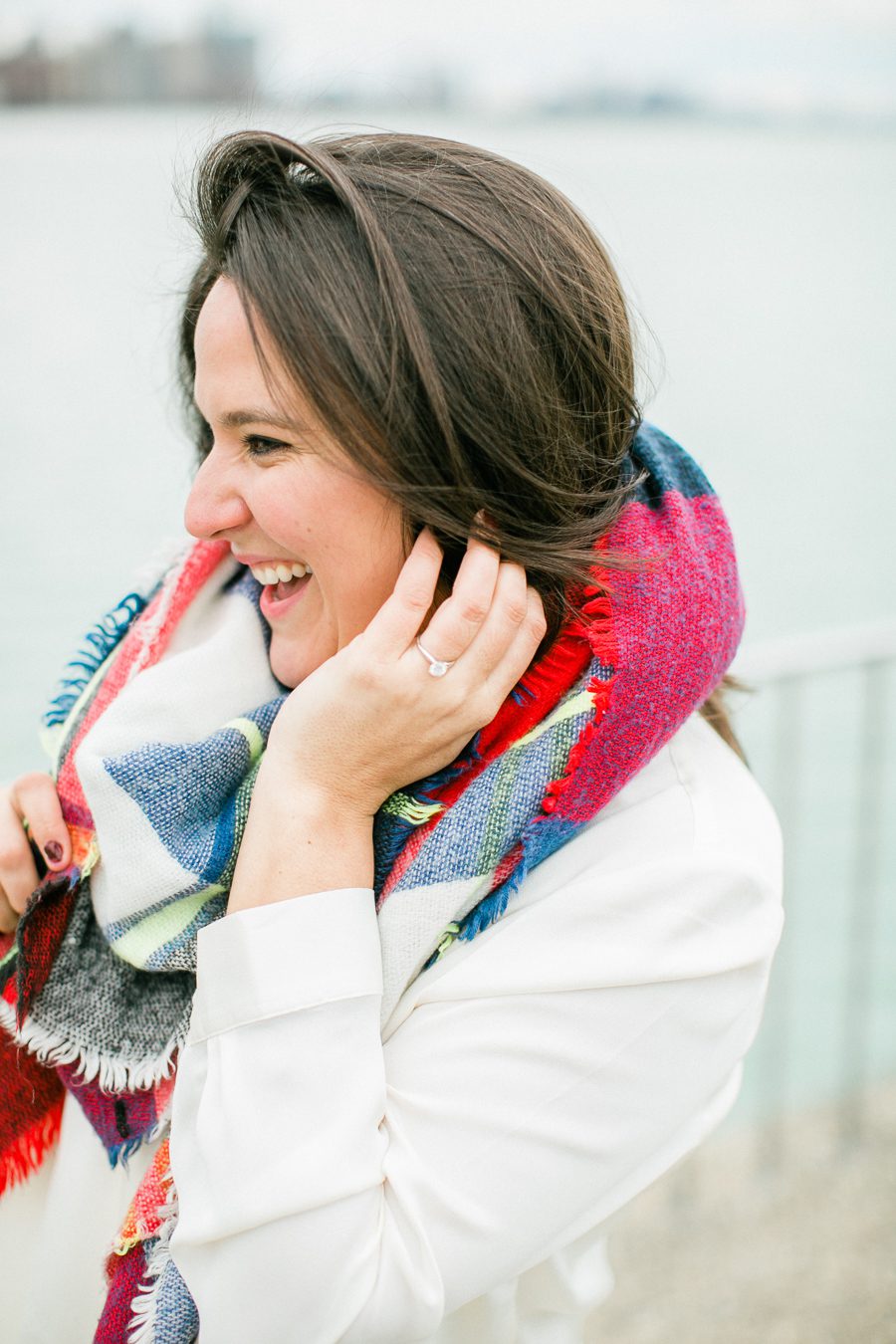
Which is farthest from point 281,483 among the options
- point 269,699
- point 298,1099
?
point 298,1099

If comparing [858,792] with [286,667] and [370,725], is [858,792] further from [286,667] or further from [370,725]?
[370,725]

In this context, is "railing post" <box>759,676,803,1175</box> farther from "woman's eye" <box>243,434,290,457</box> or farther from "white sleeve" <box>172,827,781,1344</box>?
"woman's eye" <box>243,434,290,457</box>

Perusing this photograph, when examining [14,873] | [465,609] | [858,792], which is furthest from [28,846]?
[858,792]

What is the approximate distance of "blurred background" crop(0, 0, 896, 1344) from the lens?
91.0 inches

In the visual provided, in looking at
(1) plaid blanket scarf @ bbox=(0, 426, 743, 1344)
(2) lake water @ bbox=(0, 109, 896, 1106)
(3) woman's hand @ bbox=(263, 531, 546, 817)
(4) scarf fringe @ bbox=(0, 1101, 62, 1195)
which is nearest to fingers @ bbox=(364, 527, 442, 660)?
(3) woman's hand @ bbox=(263, 531, 546, 817)

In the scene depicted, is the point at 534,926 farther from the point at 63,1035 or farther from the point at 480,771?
the point at 63,1035

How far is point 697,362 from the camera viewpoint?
5.16m

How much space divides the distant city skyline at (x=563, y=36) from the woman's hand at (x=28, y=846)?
2.06 metres

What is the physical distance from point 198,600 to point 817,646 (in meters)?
1.34

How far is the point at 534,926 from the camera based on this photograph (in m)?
1.04

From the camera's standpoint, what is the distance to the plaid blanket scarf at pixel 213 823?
41.3 inches

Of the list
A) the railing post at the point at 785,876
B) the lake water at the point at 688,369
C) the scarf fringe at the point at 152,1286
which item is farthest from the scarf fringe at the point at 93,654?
the railing post at the point at 785,876

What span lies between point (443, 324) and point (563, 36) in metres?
4.74

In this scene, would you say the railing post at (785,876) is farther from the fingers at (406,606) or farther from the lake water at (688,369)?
the fingers at (406,606)
